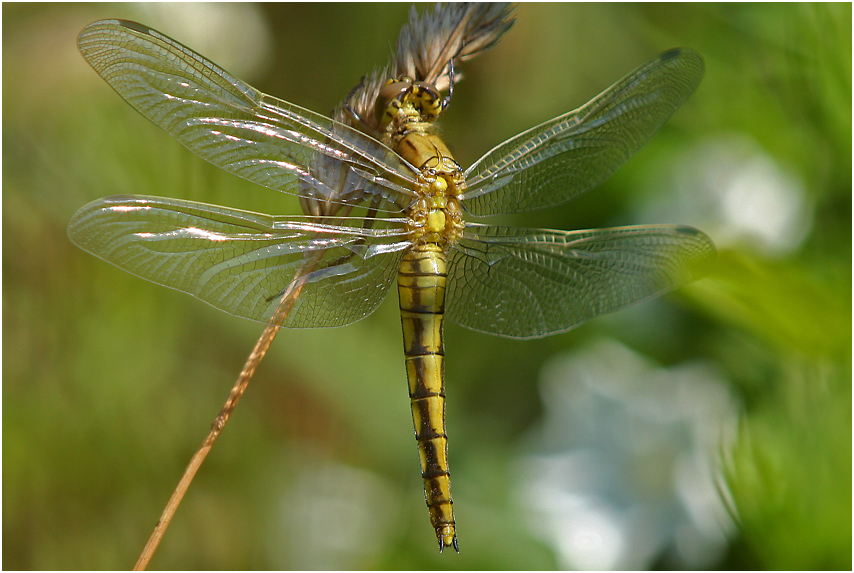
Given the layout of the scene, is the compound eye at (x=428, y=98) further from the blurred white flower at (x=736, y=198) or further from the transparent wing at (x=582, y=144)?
the blurred white flower at (x=736, y=198)

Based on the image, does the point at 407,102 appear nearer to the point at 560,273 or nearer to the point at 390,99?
the point at 390,99

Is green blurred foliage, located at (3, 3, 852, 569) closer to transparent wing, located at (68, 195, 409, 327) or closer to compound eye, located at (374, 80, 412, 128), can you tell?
compound eye, located at (374, 80, 412, 128)

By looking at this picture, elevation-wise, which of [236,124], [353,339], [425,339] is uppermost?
[236,124]

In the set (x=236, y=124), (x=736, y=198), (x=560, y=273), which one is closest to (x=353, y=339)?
(x=560, y=273)

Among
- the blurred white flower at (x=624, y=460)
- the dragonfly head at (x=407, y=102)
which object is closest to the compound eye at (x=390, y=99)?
the dragonfly head at (x=407, y=102)

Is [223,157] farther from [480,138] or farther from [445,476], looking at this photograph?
[480,138]

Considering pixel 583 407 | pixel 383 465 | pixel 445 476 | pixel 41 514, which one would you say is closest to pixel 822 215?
pixel 583 407
